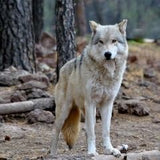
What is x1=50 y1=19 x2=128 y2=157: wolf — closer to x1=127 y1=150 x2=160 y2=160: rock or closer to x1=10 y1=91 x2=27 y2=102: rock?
x1=127 y1=150 x2=160 y2=160: rock

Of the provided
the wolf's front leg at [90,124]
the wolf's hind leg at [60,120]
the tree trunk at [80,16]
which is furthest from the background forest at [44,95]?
the tree trunk at [80,16]

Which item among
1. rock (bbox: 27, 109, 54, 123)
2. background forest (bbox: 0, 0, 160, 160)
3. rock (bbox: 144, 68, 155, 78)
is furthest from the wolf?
rock (bbox: 144, 68, 155, 78)

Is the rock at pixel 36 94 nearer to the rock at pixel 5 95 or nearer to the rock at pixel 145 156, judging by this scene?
the rock at pixel 5 95

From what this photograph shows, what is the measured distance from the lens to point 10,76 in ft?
32.3

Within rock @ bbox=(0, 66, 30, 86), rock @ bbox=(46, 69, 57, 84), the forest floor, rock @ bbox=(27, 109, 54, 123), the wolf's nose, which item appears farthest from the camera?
rock @ bbox=(46, 69, 57, 84)

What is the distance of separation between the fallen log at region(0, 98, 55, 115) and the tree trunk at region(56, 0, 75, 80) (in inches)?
35.5

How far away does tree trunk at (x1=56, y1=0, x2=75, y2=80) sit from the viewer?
8539 mm

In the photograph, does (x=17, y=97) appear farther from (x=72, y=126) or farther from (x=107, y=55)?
(x=107, y=55)

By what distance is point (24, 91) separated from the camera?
8.79 meters

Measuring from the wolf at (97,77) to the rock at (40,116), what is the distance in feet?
5.66

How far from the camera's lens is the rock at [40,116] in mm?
7902

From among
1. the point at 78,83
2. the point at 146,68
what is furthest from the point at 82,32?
the point at 78,83

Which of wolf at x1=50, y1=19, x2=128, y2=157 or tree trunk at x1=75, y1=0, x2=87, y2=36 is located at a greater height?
wolf at x1=50, y1=19, x2=128, y2=157

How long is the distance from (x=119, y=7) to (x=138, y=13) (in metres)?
1.43
